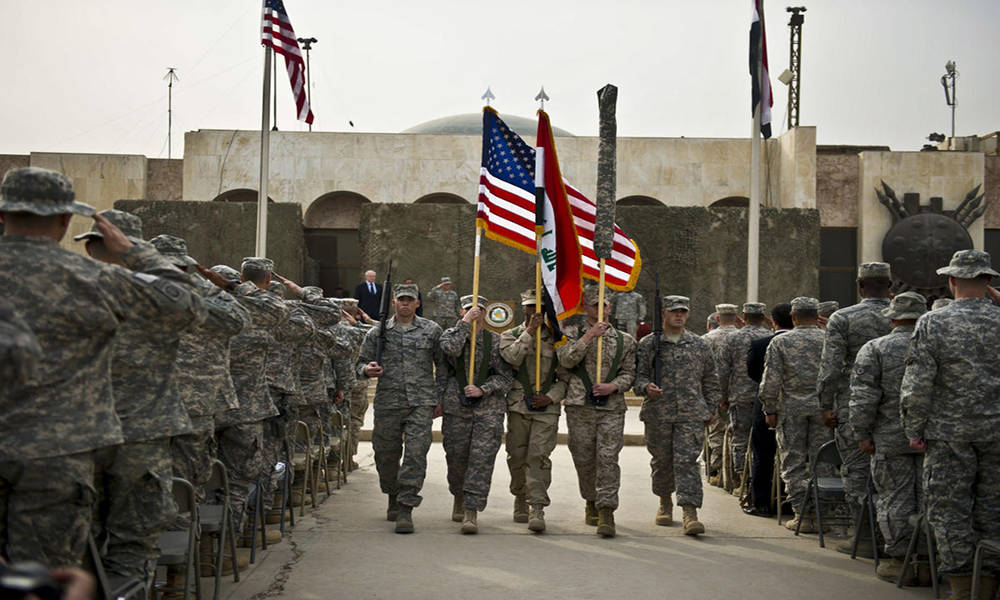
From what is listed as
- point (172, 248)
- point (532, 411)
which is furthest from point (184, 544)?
point (532, 411)

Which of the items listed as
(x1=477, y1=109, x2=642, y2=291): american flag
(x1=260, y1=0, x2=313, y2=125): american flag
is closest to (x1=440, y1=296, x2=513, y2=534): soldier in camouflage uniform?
(x1=477, y1=109, x2=642, y2=291): american flag

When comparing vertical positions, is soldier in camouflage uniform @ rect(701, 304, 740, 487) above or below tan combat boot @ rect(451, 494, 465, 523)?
above

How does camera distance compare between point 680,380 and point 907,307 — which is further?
point 680,380

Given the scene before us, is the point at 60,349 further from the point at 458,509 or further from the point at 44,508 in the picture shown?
the point at 458,509

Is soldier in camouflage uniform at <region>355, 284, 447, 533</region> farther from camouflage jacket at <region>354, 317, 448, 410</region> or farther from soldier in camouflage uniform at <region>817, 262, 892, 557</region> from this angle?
soldier in camouflage uniform at <region>817, 262, 892, 557</region>

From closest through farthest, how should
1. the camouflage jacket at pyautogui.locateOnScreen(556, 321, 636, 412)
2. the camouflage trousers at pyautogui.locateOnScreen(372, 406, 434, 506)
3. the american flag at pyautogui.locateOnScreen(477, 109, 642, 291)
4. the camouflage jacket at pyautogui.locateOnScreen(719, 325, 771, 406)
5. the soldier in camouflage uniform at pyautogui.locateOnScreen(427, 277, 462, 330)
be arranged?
the camouflage trousers at pyautogui.locateOnScreen(372, 406, 434, 506)
the camouflage jacket at pyautogui.locateOnScreen(556, 321, 636, 412)
the american flag at pyautogui.locateOnScreen(477, 109, 642, 291)
the camouflage jacket at pyautogui.locateOnScreen(719, 325, 771, 406)
the soldier in camouflage uniform at pyautogui.locateOnScreen(427, 277, 462, 330)

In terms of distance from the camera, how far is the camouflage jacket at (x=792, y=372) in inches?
344

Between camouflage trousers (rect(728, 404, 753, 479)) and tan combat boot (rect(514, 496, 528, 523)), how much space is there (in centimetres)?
254

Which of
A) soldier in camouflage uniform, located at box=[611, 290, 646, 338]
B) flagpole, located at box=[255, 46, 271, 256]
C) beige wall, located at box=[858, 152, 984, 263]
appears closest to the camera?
flagpole, located at box=[255, 46, 271, 256]

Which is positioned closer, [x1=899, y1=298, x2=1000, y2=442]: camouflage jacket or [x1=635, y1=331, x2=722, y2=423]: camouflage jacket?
[x1=899, y1=298, x2=1000, y2=442]: camouflage jacket

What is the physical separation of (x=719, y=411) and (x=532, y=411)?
3.32 m

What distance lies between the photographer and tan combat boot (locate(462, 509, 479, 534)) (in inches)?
334

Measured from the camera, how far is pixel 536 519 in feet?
28.2

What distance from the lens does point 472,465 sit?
866 cm
